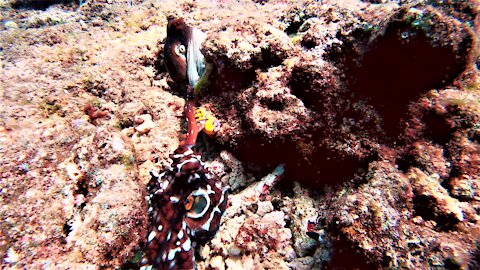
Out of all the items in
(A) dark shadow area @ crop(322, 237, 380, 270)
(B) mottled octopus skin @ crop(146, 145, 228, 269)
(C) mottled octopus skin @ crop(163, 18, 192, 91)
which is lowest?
(B) mottled octopus skin @ crop(146, 145, 228, 269)

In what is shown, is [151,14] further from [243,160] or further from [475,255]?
[475,255]

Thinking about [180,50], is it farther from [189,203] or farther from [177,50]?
[189,203]

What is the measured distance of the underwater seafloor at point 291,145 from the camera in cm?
199

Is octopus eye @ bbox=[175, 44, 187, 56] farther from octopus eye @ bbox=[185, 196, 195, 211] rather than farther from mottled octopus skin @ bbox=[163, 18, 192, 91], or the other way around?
octopus eye @ bbox=[185, 196, 195, 211]

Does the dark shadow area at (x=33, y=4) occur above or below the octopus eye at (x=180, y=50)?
below

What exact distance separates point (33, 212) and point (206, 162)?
181cm

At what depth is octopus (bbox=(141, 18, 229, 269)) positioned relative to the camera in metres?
2.46

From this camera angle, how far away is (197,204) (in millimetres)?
2752

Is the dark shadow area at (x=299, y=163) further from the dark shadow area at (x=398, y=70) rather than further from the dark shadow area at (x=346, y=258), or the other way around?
the dark shadow area at (x=346, y=258)

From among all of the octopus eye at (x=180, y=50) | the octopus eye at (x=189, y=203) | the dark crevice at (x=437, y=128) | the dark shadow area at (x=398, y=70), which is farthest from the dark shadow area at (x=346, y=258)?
the octopus eye at (x=180, y=50)

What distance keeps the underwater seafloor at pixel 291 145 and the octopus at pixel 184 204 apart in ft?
0.45

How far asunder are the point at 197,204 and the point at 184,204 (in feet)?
0.49

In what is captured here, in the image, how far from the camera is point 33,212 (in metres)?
2.16

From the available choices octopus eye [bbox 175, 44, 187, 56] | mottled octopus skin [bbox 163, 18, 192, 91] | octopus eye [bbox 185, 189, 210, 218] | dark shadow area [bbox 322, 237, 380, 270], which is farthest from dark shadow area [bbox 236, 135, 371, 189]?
octopus eye [bbox 175, 44, 187, 56]
